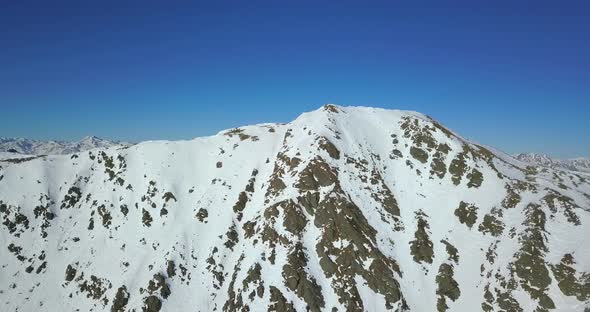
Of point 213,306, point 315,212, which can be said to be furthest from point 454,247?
point 213,306

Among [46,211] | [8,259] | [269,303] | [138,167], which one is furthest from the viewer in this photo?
[138,167]

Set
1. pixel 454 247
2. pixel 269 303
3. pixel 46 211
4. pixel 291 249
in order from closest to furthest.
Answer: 1. pixel 269 303
2. pixel 291 249
3. pixel 454 247
4. pixel 46 211

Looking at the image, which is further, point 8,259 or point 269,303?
point 8,259

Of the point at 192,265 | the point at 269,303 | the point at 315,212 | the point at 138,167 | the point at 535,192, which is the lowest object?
the point at 269,303

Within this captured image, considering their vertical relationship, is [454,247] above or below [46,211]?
Result: below

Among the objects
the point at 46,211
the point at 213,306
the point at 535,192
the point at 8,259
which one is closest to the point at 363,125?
the point at 535,192

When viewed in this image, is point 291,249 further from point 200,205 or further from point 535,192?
point 535,192
